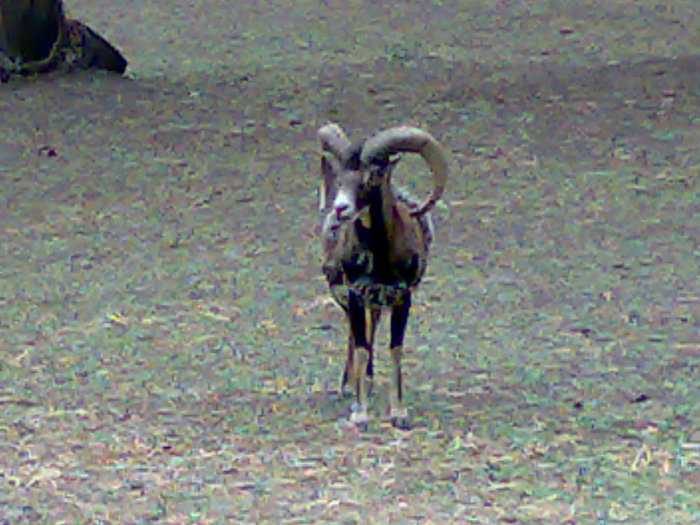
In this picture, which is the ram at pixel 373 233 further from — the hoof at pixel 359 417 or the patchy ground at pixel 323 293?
the patchy ground at pixel 323 293

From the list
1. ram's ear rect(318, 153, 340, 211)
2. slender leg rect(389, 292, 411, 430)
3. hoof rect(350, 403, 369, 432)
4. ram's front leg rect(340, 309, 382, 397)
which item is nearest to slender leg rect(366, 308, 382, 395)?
ram's front leg rect(340, 309, 382, 397)

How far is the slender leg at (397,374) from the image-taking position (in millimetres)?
6879

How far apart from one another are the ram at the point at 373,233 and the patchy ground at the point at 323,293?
387 mm

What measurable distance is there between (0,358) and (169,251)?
2.52 m

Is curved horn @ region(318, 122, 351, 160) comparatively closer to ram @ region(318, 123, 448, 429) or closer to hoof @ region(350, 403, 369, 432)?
ram @ region(318, 123, 448, 429)

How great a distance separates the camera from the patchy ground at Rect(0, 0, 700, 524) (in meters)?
6.38

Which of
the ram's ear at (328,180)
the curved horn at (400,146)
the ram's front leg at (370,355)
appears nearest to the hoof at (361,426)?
the ram's front leg at (370,355)

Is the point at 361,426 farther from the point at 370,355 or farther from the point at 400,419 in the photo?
the point at 370,355

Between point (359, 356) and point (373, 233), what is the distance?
62 centimetres

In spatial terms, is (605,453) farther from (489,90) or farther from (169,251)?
(489,90)

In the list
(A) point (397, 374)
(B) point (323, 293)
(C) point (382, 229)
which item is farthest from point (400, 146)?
(B) point (323, 293)

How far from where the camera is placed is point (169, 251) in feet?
35.0

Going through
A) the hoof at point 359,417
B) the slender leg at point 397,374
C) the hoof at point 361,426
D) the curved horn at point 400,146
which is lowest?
the hoof at point 361,426

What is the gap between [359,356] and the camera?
6.91 m
